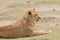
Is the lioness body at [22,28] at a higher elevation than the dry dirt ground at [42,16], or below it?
higher

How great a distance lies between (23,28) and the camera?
837 cm

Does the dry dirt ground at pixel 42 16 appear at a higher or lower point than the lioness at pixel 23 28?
lower

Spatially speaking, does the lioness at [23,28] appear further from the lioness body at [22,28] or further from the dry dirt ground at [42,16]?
the dry dirt ground at [42,16]

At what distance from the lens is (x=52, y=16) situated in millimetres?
11672

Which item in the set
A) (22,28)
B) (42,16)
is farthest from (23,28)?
(42,16)

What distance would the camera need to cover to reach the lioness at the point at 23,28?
27.2 feet

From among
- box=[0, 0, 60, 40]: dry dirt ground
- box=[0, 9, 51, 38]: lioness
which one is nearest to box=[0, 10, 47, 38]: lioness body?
box=[0, 9, 51, 38]: lioness

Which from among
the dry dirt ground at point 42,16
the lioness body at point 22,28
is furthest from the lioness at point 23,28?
the dry dirt ground at point 42,16

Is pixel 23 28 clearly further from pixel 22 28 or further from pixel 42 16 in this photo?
pixel 42 16

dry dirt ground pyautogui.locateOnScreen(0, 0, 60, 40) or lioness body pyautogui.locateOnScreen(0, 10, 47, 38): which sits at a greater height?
lioness body pyautogui.locateOnScreen(0, 10, 47, 38)

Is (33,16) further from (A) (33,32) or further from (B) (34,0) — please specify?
(B) (34,0)

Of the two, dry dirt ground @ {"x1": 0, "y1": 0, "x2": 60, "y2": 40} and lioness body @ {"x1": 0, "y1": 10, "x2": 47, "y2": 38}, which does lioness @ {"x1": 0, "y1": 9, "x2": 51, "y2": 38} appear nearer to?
lioness body @ {"x1": 0, "y1": 10, "x2": 47, "y2": 38}

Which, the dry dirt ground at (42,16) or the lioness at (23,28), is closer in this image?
the lioness at (23,28)

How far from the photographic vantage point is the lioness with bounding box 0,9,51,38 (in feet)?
27.2
